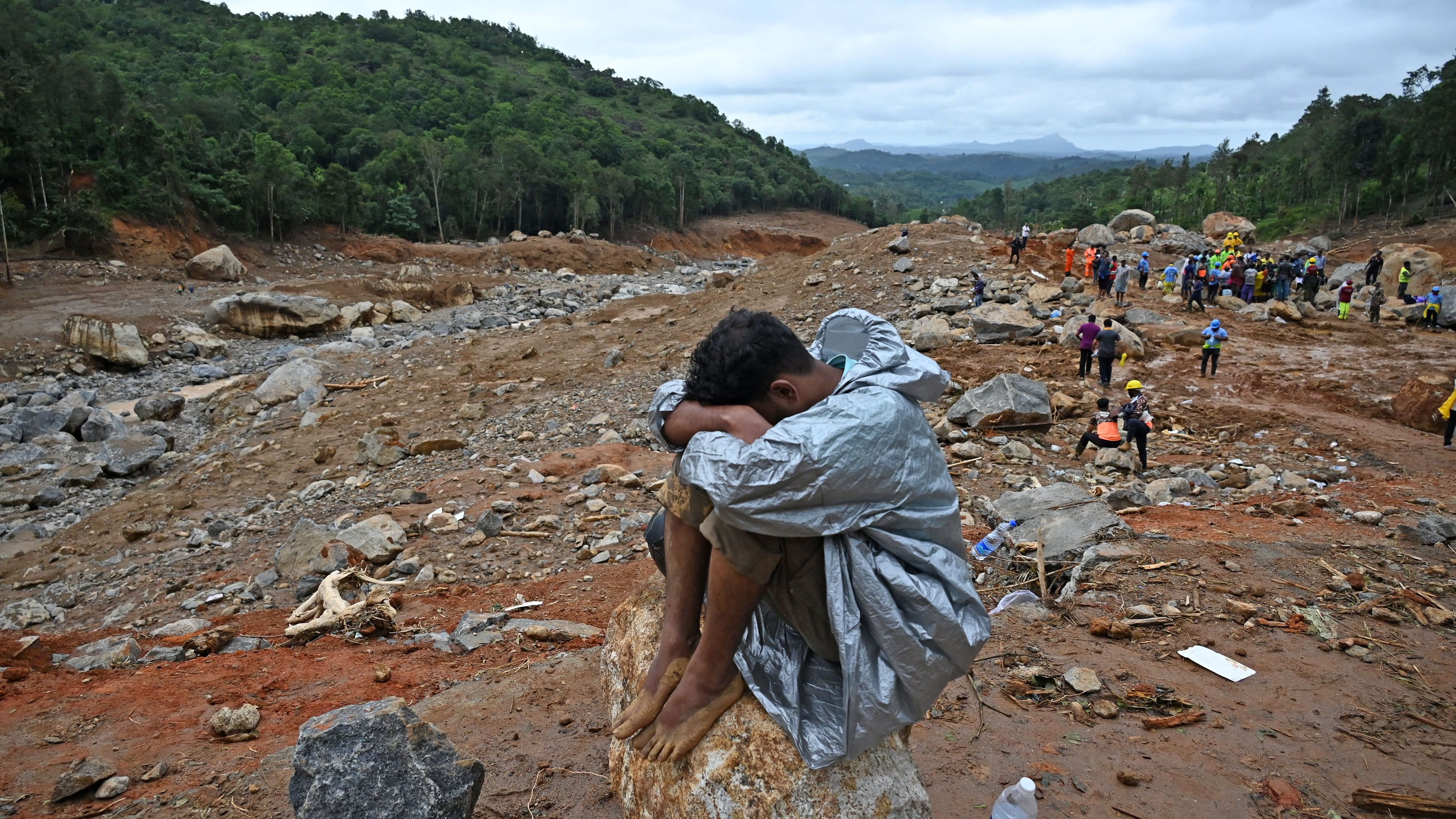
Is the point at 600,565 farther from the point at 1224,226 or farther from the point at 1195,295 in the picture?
the point at 1224,226

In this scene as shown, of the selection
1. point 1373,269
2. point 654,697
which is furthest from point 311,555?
point 1373,269

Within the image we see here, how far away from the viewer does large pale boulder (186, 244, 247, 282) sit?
60.8 feet

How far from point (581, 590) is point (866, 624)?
3279 millimetres

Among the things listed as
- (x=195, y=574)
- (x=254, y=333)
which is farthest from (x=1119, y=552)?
(x=254, y=333)

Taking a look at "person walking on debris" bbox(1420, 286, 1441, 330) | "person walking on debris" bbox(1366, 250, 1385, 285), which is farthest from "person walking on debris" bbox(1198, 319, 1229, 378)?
"person walking on debris" bbox(1366, 250, 1385, 285)

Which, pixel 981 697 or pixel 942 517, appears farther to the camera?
pixel 981 697

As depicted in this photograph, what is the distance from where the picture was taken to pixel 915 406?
1795 mm

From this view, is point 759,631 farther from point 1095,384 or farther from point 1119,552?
point 1095,384

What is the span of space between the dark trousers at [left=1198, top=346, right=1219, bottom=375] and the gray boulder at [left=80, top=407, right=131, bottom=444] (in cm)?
1353

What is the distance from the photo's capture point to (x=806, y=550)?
5.39 ft

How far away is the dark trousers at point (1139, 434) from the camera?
645 cm

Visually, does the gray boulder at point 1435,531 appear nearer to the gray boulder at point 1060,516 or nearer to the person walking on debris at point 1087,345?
the gray boulder at point 1060,516

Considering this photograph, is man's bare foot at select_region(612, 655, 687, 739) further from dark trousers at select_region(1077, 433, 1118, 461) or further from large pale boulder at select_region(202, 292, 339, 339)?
large pale boulder at select_region(202, 292, 339, 339)

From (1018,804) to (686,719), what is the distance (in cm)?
99
